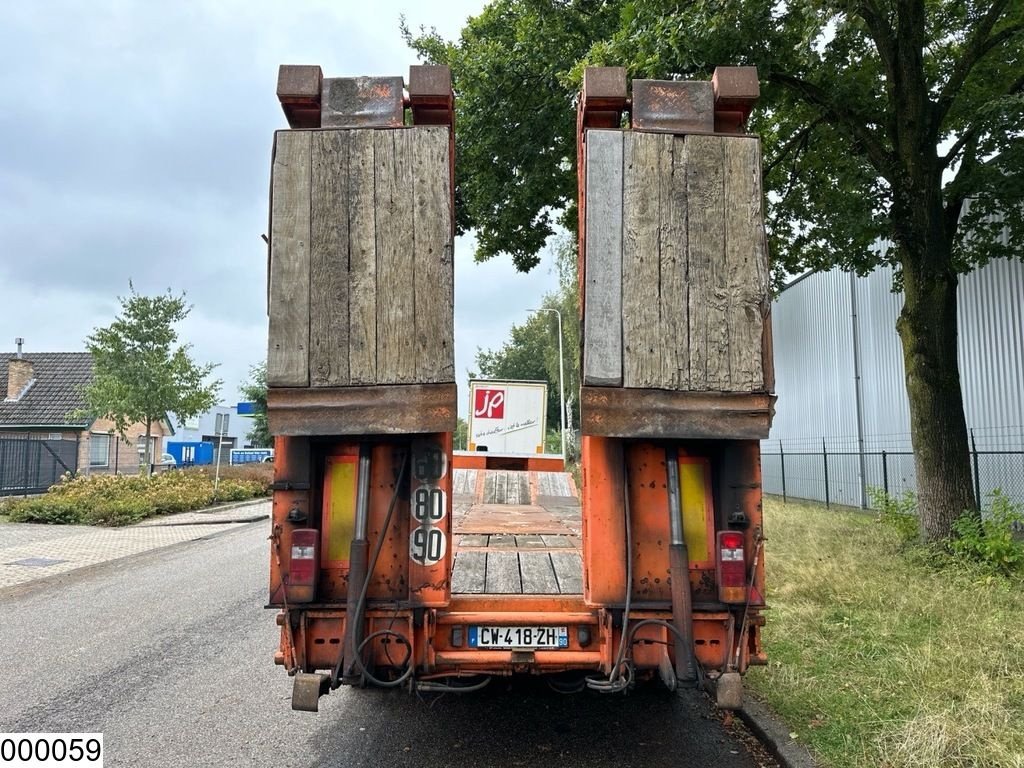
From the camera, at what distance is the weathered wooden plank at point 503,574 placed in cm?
391

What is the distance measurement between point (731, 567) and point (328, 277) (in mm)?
2341

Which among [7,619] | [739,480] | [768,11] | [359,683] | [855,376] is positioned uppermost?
[768,11]

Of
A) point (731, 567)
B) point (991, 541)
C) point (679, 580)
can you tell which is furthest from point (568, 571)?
point (991, 541)

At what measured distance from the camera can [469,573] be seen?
423 cm

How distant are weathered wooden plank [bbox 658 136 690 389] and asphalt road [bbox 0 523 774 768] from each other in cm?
221

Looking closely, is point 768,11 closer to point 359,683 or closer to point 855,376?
point 359,683

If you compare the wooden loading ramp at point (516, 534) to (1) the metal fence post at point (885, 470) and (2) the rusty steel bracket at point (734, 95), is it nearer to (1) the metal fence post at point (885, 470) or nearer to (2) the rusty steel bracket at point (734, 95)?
(2) the rusty steel bracket at point (734, 95)

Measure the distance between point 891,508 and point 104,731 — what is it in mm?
9687

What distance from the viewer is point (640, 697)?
502cm

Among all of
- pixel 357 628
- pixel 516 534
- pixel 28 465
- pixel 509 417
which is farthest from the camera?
pixel 28 465

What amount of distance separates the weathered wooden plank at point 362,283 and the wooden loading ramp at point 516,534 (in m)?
1.35

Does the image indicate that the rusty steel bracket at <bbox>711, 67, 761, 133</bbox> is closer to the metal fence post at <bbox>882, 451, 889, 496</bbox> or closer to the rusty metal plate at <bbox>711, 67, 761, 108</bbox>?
the rusty metal plate at <bbox>711, 67, 761, 108</bbox>

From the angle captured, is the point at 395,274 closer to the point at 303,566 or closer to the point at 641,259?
the point at 641,259

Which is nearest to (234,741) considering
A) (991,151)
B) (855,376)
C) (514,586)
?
(514,586)
